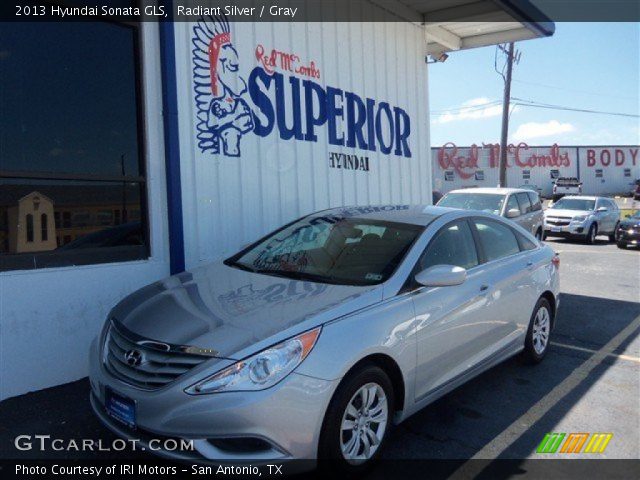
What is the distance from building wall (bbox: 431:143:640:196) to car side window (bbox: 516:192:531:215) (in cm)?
3310

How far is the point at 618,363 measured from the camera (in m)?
5.39

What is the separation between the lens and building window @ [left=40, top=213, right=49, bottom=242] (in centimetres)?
453

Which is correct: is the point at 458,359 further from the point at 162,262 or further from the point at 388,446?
the point at 162,262

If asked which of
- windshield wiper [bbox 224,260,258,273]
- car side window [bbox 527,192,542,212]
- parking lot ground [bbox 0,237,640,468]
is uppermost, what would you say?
car side window [bbox 527,192,542,212]

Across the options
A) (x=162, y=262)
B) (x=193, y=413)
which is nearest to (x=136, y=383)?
(x=193, y=413)

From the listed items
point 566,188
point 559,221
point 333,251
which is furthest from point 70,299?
point 566,188

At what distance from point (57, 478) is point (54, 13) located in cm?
367

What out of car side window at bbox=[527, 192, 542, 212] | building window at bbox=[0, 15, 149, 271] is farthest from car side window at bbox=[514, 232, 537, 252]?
car side window at bbox=[527, 192, 542, 212]

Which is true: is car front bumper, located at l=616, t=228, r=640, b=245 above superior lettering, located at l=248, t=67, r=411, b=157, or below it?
below

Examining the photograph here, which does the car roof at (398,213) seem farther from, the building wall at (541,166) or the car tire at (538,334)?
the building wall at (541,166)

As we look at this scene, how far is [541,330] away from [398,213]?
2.00m

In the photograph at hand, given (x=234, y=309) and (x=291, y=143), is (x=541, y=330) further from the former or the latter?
(x=291, y=143)

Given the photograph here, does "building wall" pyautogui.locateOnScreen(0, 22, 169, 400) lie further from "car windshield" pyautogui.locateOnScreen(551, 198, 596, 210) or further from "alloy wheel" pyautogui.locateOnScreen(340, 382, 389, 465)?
"car windshield" pyautogui.locateOnScreen(551, 198, 596, 210)

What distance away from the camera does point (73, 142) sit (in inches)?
187
